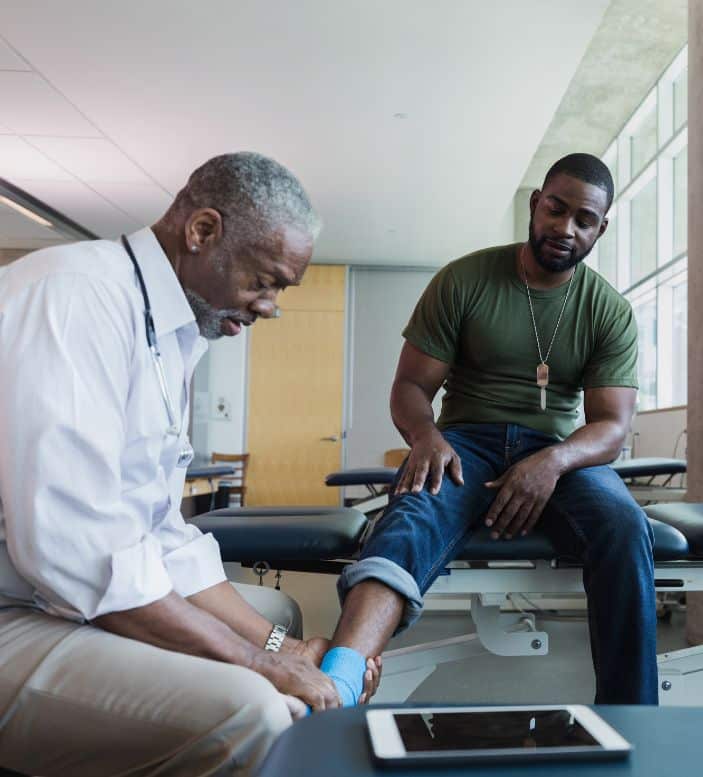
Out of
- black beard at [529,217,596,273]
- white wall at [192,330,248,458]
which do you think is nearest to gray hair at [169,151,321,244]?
black beard at [529,217,596,273]

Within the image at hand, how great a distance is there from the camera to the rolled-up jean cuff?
141cm

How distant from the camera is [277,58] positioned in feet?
14.6

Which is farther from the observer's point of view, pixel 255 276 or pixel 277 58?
pixel 277 58

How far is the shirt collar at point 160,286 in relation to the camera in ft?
3.51

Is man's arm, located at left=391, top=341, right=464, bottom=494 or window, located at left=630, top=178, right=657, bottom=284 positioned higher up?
window, located at left=630, top=178, right=657, bottom=284

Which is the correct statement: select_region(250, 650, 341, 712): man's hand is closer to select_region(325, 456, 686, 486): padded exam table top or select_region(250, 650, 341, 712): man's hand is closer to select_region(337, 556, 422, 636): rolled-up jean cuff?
select_region(337, 556, 422, 636): rolled-up jean cuff

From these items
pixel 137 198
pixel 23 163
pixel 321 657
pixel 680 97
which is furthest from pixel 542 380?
pixel 137 198

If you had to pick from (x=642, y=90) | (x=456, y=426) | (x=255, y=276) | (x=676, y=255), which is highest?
(x=642, y=90)

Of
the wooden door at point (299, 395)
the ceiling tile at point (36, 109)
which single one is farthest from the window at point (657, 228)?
the ceiling tile at point (36, 109)

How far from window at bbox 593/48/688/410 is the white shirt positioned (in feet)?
18.0

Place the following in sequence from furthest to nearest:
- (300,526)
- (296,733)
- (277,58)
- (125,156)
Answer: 1. (125,156)
2. (277,58)
3. (300,526)
4. (296,733)

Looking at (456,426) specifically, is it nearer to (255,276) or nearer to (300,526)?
(300,526)

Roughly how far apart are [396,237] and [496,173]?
1756mm

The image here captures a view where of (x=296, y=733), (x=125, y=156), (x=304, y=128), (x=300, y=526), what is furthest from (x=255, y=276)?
(x=125, y=156)
